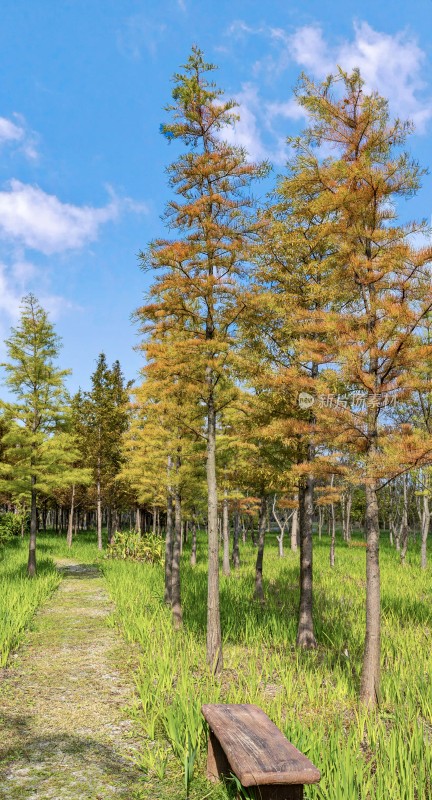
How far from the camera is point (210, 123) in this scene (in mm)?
10086

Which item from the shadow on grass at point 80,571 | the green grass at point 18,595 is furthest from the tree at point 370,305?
the shadow on grass at point 80,571

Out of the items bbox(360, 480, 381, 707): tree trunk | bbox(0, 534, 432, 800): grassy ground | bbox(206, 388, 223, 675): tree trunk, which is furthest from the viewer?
bbox(206, 388, 223, 675): tree trunk

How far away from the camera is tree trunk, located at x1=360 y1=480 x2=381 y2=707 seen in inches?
295

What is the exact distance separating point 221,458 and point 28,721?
9.86 metres

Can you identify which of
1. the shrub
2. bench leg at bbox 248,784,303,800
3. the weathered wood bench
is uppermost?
the weathered wood bench

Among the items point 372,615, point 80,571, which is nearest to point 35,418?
point 80,571

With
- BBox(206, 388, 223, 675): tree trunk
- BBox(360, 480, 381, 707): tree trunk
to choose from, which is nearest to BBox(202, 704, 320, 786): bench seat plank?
BBox(360, 480, 381, 707): tree trunk

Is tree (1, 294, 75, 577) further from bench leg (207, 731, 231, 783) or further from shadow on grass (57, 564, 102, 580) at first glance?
bench leg (207, 731, 231, 783)

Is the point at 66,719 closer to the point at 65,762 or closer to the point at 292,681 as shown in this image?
the point at 65,762

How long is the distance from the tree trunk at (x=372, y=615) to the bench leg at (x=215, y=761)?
9.57 ft

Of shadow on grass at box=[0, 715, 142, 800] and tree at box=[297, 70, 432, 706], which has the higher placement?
tree at box=[297, 70, 432, 706]

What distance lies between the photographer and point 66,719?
6.98 metres

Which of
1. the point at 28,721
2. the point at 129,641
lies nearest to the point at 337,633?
the point at 129,641

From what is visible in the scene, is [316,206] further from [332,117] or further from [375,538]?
[375,538]
